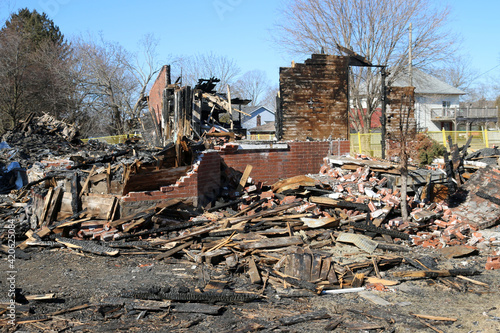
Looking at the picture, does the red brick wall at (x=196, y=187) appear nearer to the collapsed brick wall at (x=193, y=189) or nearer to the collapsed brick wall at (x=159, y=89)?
the collapsed brick wall at (x=193, y=189)

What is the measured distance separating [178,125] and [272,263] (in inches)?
255

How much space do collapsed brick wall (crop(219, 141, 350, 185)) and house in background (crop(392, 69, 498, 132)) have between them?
29776 millimetres

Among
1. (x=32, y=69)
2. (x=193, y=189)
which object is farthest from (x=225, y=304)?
(x=32, y=69)

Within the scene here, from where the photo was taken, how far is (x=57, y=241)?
23.9ft

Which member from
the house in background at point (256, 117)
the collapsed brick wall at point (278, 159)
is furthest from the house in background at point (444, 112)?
the collapsed brick wall at point (278, 159)

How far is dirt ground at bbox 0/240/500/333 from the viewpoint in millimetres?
4375

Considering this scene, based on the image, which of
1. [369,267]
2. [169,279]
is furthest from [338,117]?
[169,279]

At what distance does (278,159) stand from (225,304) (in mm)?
6884

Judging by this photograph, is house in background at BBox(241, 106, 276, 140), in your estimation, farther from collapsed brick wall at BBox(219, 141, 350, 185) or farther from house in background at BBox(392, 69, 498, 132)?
collapsed brick wall at BBox(219, 141, 350, 185)

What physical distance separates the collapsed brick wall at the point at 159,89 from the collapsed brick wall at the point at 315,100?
830cm

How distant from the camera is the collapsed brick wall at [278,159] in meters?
10.9

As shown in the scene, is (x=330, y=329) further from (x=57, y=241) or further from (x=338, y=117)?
(x=338, y=117)

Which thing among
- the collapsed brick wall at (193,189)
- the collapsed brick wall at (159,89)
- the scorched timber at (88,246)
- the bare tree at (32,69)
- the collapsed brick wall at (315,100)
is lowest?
the scorched timber at (88,246)

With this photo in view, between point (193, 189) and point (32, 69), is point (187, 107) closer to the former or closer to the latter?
point (193, 189)
